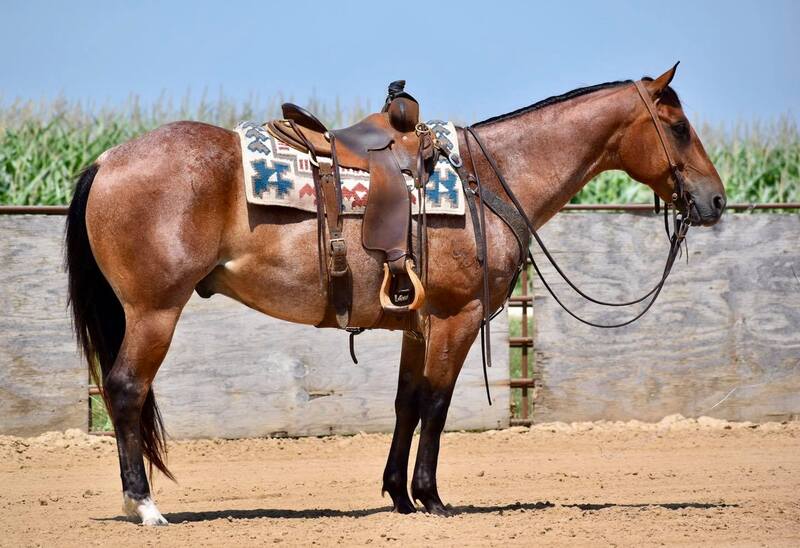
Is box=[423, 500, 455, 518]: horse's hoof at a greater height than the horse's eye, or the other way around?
the horse's eye

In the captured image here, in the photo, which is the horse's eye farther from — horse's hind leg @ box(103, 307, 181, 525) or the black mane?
horse's hind leg @ box(103, 307, 181, 525)

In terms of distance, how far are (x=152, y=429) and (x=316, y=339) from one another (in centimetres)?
314

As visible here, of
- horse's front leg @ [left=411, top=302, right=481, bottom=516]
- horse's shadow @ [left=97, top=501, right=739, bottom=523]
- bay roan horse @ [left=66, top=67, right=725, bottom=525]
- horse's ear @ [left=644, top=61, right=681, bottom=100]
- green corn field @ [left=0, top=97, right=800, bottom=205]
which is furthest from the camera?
green corn field @ [left=0, top=97, right=800, bottom=205]

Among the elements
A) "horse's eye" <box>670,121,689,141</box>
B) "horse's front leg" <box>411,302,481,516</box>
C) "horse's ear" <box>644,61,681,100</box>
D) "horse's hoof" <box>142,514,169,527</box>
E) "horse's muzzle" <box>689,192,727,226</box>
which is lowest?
"horse's hoof" <box>142,514,169,527</box>

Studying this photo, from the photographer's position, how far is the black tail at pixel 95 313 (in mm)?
5422

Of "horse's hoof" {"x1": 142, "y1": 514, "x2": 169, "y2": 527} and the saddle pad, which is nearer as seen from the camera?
"horse's hoof" {"x1": 142, "y1": 514, "x2": 169, "y2": 527}

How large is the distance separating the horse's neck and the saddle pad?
468mm

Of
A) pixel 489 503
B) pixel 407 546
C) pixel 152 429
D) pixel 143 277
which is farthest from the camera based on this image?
A: pixel 489 503

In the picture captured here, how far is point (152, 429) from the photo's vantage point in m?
5.44

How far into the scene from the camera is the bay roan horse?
5.13 meters

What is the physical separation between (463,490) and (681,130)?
2.53 metres

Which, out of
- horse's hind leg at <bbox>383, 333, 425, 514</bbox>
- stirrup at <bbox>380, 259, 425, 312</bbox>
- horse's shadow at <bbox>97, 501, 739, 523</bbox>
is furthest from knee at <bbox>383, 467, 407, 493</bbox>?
stirrup at <bbox>380, 259, 425, 312</bbox>

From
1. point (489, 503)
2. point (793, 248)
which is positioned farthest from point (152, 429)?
point (793, 248)

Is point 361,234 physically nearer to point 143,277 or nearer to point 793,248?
point 143,277
